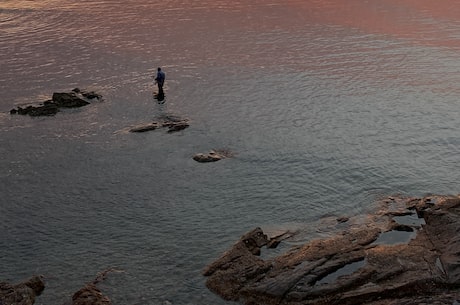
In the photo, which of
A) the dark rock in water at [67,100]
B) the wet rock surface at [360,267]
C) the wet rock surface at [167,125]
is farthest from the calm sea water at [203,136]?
the wet rock surface at [360,267]

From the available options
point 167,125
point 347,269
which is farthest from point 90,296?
point 167,125

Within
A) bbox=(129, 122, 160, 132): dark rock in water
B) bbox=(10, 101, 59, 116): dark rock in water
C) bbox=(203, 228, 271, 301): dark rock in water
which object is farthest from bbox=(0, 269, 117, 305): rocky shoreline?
bbox=(10, 101, 59, 116): dark rock in water

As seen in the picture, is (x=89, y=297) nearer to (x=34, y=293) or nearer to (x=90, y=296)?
(x=90, y=296)

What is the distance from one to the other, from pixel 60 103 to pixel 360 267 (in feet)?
103

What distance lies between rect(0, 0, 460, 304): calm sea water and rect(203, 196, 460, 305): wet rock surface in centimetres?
157

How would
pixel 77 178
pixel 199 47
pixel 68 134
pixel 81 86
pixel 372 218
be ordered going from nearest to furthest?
pixel 372 218 < pixel 77 178 < pixel 68 134 < pixel 81 86 < pixel 199 47

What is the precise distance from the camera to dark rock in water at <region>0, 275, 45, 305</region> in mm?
23781

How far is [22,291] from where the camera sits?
79.9 ft

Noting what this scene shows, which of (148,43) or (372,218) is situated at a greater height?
(148,43)

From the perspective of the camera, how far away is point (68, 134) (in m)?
42.7

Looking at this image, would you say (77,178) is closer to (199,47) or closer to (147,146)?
(147,146)

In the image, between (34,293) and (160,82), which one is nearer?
(34,293)

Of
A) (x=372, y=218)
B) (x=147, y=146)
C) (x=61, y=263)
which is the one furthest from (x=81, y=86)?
(x=372, y=218)

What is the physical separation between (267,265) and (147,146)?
58.4 feet
